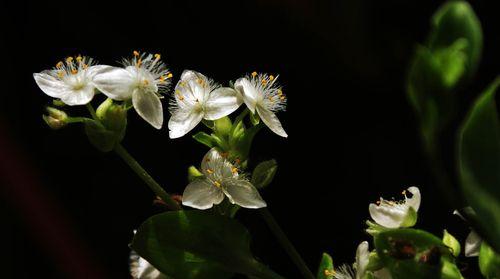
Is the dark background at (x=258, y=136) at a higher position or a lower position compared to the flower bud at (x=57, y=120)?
lower

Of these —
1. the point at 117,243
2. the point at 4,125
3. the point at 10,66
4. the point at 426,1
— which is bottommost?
the point at 117,243

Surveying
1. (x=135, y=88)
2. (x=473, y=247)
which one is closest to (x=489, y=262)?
(x=473, y=247)

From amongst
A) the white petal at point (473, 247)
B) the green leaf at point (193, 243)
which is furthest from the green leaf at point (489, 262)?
the green leaf at point (193, 243)

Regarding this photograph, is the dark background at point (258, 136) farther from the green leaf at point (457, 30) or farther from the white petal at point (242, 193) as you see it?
the green leaf at point (457, 30)

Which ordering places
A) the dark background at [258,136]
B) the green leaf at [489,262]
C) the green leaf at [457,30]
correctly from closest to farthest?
the green leaf at [457,30], the green leaf at [489,262], the dark background at [258,136]

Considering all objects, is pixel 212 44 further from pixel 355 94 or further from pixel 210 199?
pixel 210 199

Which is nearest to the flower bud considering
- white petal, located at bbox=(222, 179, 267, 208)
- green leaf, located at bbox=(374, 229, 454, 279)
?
white petal, located at bbox=(222, 179, 267, 208)

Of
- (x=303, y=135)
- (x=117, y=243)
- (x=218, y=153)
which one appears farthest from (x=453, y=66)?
(x=117, y=243)
